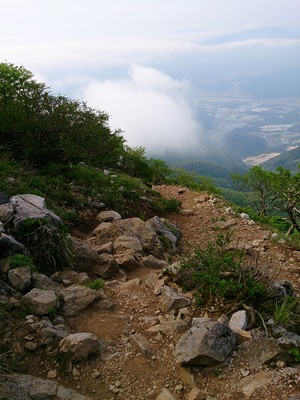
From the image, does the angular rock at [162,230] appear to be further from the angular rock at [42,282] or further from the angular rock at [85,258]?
the angular rock at [42,282]

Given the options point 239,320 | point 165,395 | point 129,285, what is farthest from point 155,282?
point 165,395

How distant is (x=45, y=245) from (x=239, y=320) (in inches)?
169

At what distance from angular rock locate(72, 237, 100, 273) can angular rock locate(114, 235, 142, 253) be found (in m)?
1.25

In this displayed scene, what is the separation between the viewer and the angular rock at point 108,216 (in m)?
12.2

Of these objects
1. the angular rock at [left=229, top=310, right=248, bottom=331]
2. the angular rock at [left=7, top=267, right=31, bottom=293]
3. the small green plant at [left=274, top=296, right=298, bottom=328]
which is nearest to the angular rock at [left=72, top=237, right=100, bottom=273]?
the angular rock at [left=7, top=267, right=31, bottom=293]

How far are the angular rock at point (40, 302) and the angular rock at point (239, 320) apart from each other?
3047 millimetres

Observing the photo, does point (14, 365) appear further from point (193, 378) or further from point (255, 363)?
point (255, 363)

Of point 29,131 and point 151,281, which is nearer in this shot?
point 151,281

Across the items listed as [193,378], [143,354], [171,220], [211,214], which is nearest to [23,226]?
[143,354]

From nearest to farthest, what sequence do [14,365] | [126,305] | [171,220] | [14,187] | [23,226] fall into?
[14,365], [126,305], [23,226], [14,187], [171,220]

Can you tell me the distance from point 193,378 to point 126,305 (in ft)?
Result: 7.47

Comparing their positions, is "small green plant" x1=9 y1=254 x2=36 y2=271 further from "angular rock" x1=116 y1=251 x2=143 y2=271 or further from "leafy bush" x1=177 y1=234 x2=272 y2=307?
"leafy bush" x1=177 y1=234 x2=272 y2=307

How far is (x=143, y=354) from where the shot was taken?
5.65 meters

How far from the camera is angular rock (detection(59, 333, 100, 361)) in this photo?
17.8 feet
